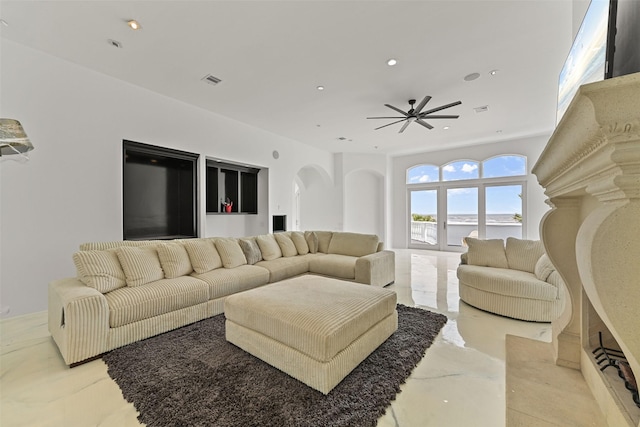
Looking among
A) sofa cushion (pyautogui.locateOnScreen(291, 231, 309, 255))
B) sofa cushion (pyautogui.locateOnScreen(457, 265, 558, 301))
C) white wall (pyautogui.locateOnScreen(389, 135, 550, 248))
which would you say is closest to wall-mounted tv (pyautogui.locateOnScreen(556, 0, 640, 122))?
sofa cushion (pyautogui.locateOnScreen(457, 265, 558, 301))

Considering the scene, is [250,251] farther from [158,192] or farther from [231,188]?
[231,188]

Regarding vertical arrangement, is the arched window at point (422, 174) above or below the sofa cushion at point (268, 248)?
above

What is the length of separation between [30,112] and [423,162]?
8.63m

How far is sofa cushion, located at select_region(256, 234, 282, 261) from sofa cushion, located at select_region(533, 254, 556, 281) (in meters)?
3.47

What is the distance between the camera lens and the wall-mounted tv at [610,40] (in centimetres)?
88

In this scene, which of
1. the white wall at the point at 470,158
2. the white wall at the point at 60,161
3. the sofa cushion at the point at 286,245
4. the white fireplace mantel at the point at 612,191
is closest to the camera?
the white fireplace mantel at the point at 612,191

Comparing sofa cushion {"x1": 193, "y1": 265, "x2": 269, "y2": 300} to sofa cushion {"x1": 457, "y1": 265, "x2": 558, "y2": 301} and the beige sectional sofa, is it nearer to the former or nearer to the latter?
the beige sectional sofa

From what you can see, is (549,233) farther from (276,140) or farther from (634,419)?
(276,140)

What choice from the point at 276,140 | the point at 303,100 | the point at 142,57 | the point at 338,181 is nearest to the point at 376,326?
the point at 303,100

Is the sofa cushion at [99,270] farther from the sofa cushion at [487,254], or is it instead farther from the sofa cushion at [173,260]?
the sofa cushion at [487,254]

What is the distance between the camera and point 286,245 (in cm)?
459

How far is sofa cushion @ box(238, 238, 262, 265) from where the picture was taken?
3.89 meters

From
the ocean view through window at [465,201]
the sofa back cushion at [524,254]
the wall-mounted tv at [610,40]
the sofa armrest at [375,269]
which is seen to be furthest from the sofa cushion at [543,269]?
the ocean view through window at [465,201]

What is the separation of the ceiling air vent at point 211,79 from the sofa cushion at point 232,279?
2.68 metres
